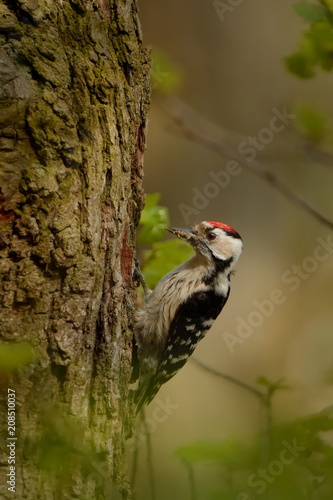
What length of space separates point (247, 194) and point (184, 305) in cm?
258

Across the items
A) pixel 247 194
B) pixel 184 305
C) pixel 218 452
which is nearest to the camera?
pixel 218 452

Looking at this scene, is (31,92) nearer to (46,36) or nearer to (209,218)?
(46,36)

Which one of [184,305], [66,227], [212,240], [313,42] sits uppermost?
[313,42]

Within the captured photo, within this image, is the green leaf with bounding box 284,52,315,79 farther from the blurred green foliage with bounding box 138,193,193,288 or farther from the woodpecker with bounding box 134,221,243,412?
the woodpecker with bounding box 134,221,243,412

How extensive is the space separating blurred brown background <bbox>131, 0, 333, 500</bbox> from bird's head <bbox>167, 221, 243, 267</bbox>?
72.9 inches

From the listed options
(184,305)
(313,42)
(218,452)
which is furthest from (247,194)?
(218,452)

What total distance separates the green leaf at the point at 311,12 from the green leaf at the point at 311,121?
2.91 feet

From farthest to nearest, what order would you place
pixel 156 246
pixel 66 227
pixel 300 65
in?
pixel 156 246 → pixel 300 65 → pixel 66 227

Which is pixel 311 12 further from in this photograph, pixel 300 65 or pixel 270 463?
pixel 270 463

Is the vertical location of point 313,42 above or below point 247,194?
above

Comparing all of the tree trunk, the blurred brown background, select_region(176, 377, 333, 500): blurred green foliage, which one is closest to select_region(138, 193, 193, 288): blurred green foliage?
the tree trunk

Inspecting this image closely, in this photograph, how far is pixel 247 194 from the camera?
234 inches

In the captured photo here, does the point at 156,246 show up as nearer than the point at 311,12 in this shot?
No

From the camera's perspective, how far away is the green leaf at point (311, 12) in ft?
8.16
